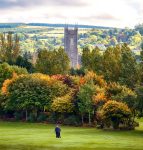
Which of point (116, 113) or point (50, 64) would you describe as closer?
point (116, 113)

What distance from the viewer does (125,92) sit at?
80.3m

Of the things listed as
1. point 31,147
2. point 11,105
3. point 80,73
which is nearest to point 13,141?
point 31,147

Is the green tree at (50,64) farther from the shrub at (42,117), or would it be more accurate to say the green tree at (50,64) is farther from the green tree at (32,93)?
the shrub at (42,117)

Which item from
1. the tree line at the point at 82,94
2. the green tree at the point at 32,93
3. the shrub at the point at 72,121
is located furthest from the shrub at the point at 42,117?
the shrub at the point at 72,121

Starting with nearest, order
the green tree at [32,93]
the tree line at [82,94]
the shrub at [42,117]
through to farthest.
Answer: the tree line at [82,94]
the shrub at [42,117]
the green tree at [32,93]

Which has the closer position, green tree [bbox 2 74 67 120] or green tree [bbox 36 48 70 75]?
green tree [bbox 2 74 67 120]

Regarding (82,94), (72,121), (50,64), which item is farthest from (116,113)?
(50,64)

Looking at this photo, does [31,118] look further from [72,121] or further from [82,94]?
[82,94]

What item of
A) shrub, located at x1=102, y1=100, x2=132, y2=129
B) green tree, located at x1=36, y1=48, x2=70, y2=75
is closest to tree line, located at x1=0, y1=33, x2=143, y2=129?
shrub, located at x1=102, y1=100, x2=132, y2=129

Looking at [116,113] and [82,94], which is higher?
[82,94]

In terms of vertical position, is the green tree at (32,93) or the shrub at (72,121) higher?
the green tree at (32,93)

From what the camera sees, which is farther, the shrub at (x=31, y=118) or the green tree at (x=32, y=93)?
the green tree at (x=32, y=93)

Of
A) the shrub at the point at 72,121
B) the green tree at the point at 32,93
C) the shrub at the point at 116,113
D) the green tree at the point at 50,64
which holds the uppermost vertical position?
the green tree at the point at 50,64

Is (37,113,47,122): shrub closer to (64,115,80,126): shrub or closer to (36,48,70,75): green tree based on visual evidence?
(64,115,80,126): shrub
